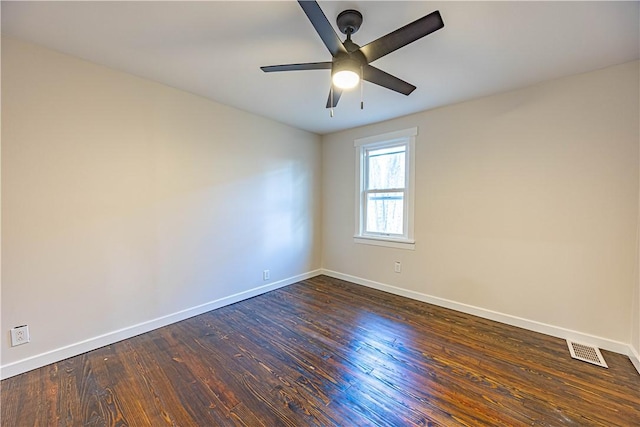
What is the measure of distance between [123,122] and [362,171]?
2875 mm

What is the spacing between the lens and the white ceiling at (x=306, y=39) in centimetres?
159

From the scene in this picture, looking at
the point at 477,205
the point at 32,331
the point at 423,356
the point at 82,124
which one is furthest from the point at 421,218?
the point at 32,331

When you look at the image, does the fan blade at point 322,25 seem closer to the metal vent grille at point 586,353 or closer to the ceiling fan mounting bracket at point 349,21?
the ceiling fan mounting bracket at point 349,21

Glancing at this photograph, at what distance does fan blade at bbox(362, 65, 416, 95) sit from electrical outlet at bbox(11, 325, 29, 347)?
3.05m

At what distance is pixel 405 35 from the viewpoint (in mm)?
1430

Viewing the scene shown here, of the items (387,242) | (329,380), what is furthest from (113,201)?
(387,242)

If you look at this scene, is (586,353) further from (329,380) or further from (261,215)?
(261,215)

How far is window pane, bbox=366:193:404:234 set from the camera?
3.64 m

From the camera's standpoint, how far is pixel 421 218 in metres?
3.35

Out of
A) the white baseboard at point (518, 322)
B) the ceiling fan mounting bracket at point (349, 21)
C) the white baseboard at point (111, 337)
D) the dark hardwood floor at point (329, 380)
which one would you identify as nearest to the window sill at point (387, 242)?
the white baseboard at point (518, 322)

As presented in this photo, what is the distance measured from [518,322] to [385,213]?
1887mm

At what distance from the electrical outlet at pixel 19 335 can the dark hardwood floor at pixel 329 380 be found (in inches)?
9.3

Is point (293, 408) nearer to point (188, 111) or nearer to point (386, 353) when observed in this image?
point (386, 353)

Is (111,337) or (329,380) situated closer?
(329,380)
